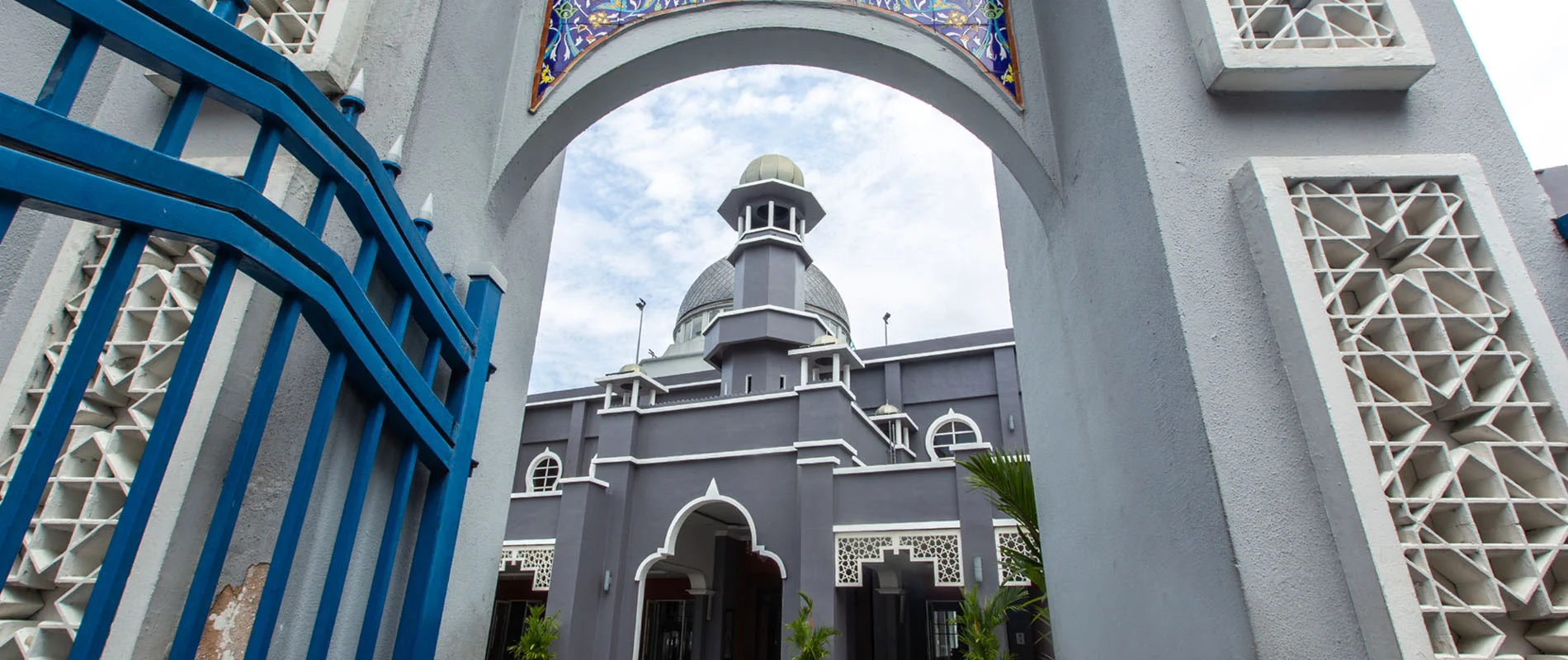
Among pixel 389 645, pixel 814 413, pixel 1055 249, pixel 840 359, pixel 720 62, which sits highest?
pixel 840 359

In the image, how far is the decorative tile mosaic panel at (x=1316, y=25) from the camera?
89.4 inches

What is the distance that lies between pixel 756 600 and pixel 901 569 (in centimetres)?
420

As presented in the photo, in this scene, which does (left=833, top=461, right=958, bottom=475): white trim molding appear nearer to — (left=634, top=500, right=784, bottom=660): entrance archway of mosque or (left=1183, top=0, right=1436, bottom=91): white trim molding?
(left=634, top=500, right=784, bottom=660): entrance archway of mosque

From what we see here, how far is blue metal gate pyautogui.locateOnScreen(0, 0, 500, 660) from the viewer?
109 cm

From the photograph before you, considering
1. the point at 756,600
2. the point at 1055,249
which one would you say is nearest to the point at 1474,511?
the point at 1055,249

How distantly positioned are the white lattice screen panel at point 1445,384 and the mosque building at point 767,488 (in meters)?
8.54

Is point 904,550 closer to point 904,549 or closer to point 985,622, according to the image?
point 904,549

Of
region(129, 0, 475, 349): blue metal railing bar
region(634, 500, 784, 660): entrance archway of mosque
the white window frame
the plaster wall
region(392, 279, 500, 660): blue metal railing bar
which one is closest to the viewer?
region(129, 0, 475, 349): blue metal railing bar

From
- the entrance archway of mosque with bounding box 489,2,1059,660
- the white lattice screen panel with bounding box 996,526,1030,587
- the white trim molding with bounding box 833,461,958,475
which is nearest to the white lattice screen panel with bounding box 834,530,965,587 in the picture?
the white lattice screen panel with bounding box 996,526,1030,587

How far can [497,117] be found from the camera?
2.90 m

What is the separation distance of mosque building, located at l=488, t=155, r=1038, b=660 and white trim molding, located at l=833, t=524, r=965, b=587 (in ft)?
0.07

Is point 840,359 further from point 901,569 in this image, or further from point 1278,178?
point 1278,178

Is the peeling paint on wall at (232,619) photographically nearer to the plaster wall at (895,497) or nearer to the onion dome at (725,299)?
the plaster wall at (895,497)

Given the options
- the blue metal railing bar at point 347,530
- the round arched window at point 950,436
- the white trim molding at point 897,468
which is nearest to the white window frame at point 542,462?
the round arched window at point 950,436
